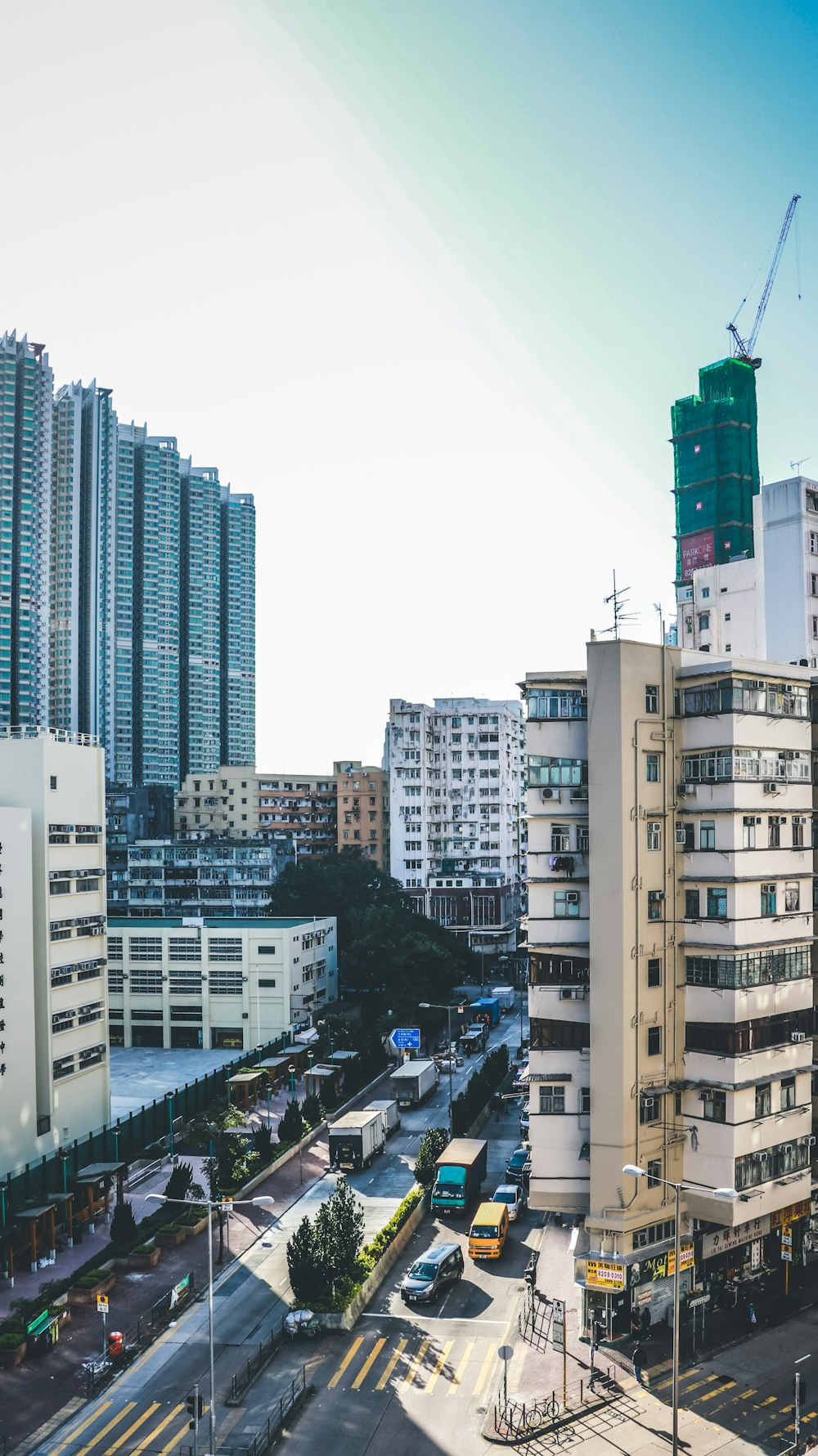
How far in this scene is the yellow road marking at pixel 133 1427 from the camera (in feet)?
93.5

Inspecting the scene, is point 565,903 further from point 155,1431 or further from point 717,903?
point 155,1431

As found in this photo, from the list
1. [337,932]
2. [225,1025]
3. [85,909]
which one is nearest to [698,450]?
[337,932]

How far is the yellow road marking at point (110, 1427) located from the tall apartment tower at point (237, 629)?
140 m

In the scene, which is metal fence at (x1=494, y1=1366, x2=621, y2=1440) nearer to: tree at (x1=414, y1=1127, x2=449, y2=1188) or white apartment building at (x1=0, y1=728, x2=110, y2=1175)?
tree at (x1=414, y1=1127, x2=449, y2=1188)

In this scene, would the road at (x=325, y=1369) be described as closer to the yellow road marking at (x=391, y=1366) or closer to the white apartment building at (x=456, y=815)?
the yellow road marking at (x=391, y=1366)

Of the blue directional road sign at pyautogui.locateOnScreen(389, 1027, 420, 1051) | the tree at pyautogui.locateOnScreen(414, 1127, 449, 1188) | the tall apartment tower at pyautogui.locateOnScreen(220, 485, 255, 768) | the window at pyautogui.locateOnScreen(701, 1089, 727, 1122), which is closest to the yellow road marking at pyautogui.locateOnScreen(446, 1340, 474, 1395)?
the window at pyautogui.locateOnScreen(701, 1089, 727, 1122)

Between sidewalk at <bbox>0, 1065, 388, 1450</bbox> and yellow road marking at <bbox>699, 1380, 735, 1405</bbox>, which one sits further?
sidewalk at <bbox>0, 1065, 388, 1450</bbox>

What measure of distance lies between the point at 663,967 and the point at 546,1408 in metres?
13.4

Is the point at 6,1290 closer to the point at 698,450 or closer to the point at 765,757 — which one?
the point at 765,757

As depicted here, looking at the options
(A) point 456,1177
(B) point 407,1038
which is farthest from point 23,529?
(A) point 456,1177

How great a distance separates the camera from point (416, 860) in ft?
390

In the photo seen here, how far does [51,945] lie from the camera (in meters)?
52.4

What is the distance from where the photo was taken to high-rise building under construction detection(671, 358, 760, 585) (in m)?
123

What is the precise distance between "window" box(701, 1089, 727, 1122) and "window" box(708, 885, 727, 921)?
5.67m
